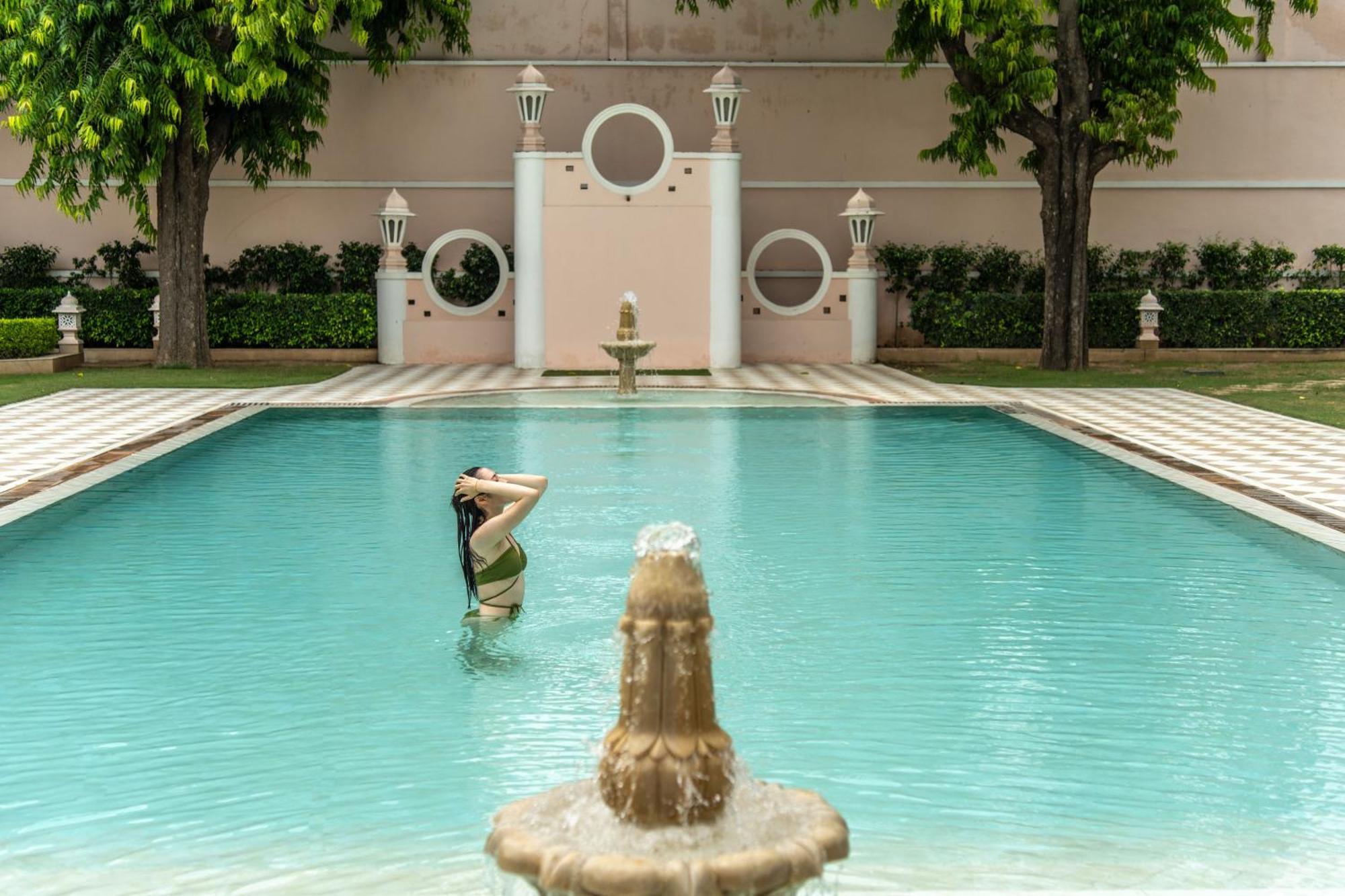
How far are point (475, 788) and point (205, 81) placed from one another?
14.6 m

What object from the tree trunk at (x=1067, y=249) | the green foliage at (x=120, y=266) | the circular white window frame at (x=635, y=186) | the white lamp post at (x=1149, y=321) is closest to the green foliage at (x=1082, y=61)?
the tree trunk at (x=1067, y=249)

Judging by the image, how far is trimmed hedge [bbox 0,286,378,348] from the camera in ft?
75.2

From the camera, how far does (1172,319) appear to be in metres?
23.5

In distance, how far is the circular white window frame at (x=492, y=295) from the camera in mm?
22328

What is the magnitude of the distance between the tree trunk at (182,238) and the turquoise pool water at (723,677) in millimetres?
9129

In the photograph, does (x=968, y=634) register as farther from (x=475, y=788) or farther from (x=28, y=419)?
(x=28, y=419)

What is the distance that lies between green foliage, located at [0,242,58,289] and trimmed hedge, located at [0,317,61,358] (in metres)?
2.30

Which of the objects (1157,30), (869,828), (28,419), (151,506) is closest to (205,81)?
(28,419)

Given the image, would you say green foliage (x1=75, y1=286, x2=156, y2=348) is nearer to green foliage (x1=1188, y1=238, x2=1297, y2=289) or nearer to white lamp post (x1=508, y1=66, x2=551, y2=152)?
white lamp post (x1=508, y1=66, x2=551, y2=152)

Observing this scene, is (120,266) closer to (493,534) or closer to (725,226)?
(725,226)

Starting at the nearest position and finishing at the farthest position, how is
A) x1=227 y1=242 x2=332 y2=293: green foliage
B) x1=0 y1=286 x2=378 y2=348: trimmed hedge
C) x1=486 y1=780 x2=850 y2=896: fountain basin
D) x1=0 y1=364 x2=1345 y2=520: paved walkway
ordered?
1. x1=486 y1=780 x2=850 y2=896: fountain basin
2. x1=0 y1=364 x2=1345 y2=520: paved walkway
3. x1=0 y1=286 x2=378 y2=348: trimmed hedge
4. x1=227 y1=242 x2=332 y2=293: green foliage

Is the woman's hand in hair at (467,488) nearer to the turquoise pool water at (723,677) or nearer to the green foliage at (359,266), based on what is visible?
the turquoise pool water at (723,677)

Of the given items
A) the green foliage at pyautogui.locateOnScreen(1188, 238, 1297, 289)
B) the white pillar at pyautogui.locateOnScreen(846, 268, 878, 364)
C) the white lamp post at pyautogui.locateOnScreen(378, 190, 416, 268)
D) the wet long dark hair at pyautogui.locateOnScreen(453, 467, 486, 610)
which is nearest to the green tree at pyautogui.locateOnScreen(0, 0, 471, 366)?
the white lamp post at pyautogui.locateOnScreen(378, 190, 416, 268)

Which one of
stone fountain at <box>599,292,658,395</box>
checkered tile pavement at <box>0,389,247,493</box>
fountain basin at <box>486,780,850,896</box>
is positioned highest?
stone fountain at <box>599,292,658,395</box>
